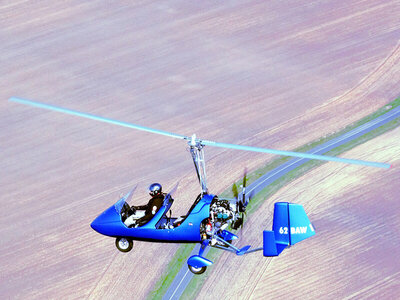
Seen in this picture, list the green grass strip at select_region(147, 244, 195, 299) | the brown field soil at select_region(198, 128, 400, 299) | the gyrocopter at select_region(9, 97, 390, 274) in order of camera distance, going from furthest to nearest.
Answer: the green grass strip at select_region(147, 244, 195, 299) → the brown field soil at select_region(198, 128, 400, 299) → the gyrocopter at select_region(9, 97, 390, 274)

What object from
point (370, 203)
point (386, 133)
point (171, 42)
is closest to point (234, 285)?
point (370, 203)

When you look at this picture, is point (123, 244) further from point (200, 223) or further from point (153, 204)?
point (200, 223)

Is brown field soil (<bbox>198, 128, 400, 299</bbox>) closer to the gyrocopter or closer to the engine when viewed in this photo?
the gyrocopter

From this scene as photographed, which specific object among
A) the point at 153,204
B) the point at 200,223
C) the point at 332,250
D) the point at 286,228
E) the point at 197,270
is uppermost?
the point at 153,204

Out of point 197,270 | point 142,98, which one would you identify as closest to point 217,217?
point 197,270

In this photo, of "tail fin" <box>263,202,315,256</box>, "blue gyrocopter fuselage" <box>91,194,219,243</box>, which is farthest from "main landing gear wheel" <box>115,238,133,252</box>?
"tail fin" <box>263,202,315,256</box>

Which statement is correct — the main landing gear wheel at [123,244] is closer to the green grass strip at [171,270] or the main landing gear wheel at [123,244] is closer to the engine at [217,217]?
the green grass strip at [171,270]

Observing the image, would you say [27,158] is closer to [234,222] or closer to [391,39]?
[234,222]
